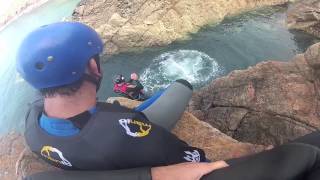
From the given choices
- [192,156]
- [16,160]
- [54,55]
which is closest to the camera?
[54,55]

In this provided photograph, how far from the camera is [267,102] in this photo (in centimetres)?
988

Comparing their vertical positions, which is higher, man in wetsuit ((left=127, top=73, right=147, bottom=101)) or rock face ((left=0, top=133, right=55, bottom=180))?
rock face ((left=0, top=133, right=55, bottom=180))

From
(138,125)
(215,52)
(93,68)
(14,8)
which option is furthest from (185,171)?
(14,8)

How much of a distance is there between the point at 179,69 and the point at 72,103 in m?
14.9

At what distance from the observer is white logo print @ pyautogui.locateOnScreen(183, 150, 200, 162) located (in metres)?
3.94

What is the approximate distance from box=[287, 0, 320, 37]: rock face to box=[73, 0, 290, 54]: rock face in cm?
351

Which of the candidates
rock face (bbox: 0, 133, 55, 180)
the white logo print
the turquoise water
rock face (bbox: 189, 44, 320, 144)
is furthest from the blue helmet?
the turquoise water

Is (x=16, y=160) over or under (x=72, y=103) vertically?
under

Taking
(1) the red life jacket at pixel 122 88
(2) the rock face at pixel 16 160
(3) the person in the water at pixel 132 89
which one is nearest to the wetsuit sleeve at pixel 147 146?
(2) the rock face at pixel 16 160

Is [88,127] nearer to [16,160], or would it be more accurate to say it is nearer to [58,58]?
[58,58]

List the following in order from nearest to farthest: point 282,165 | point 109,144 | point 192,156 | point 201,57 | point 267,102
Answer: point 282,165
point 109,144
point 192,156
point 267,102
point 201,57

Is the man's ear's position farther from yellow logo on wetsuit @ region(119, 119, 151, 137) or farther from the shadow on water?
the shadow on water

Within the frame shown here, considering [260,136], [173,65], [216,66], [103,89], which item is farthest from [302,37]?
[260,136]

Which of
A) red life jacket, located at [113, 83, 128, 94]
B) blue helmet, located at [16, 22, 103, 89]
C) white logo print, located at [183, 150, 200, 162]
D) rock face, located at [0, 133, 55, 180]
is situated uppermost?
blue helmet, located at [16, 22, 103, 89]
